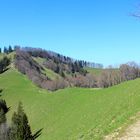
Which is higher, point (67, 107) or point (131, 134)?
point (131, 134)

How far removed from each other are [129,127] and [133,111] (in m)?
4.61

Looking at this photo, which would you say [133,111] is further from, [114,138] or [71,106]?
[71,106]

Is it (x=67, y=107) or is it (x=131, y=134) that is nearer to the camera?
(x=131, y=134)

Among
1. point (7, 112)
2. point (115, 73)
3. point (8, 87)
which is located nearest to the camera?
point (7, 112)

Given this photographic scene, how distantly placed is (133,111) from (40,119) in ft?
211

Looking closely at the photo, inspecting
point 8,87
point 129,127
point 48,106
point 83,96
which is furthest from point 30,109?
point 129,127

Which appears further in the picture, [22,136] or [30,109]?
[30,109]

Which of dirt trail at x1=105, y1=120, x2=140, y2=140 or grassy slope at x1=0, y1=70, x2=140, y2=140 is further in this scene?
grassy slope at x1=0, y1=70, x2=140, y2=140

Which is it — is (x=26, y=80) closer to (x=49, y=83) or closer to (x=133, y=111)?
(x=49, y=83)

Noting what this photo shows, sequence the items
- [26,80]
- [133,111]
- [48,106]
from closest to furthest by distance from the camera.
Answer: [133,111] < [48,106] < [26,80]

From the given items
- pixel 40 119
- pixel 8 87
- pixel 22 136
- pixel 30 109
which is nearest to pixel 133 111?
pixel 22 136

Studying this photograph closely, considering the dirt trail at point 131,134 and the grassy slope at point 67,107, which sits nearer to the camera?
the dirt trail at point 131,134

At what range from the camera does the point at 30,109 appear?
106 m

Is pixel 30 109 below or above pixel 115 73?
below
